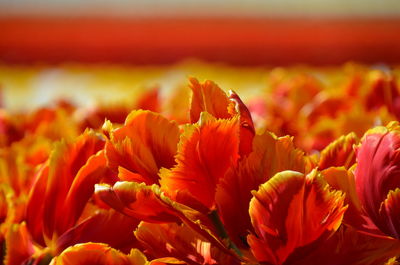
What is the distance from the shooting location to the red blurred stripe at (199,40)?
10.8 ft

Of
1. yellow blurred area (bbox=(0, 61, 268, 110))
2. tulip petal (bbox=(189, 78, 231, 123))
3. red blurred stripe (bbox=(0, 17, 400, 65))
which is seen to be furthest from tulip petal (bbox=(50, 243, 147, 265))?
red blurred stripe (bbox=(0, 17, 400, 65))

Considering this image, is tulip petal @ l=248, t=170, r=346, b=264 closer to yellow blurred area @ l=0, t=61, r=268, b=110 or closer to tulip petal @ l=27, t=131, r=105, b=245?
tulip petal @ l=27, t=131, r=105, b=245

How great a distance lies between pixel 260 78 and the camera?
271 cm

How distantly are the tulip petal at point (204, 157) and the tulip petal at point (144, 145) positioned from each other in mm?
17

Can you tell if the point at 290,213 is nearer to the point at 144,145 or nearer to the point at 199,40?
the point at 144,145

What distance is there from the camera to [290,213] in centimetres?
44

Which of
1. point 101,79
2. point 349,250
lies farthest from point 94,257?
point 101,79

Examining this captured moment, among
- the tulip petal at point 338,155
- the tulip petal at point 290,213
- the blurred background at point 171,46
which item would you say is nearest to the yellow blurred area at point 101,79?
the blurred background at point 171,46

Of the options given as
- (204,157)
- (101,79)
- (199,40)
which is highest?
(204,157)

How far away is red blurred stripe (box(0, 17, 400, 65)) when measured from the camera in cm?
329

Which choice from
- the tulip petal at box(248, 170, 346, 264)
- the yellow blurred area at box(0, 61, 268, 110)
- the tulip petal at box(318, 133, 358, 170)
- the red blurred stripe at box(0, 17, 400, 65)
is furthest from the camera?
the red blurred stripe at box(0, 17, 400, 65)

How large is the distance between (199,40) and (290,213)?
317cm

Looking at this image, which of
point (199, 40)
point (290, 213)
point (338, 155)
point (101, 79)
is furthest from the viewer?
point (199, 40)

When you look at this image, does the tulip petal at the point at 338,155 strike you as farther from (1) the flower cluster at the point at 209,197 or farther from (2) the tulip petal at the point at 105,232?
(2) the tulip petal at the point at 105,232
